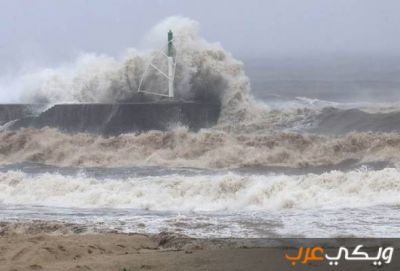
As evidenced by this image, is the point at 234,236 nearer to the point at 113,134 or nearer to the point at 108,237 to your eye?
the point at 108,237

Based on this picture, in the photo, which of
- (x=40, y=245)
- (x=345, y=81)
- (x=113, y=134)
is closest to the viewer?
(x=40, y=245)

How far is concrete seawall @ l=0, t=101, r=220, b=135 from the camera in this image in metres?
19.5

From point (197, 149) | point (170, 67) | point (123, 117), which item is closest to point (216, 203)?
point (197, 149)

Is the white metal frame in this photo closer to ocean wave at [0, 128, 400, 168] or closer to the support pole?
the support pole

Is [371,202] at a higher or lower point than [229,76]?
lower

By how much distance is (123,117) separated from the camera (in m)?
19.9

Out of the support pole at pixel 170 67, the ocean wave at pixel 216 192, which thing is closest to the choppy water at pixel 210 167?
the ocean wave at pixel 216 192

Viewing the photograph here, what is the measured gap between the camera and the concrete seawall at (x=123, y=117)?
769 inches

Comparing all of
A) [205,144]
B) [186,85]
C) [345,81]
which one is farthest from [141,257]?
[345,81]

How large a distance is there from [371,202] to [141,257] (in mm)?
4683

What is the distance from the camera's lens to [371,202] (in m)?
10.7

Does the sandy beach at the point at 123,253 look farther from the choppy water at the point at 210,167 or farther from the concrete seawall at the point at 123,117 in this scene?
the concrete seawall at the point at 123,117

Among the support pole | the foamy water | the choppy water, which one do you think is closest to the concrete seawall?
the choppy water

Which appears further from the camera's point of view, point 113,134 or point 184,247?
point 113,134
